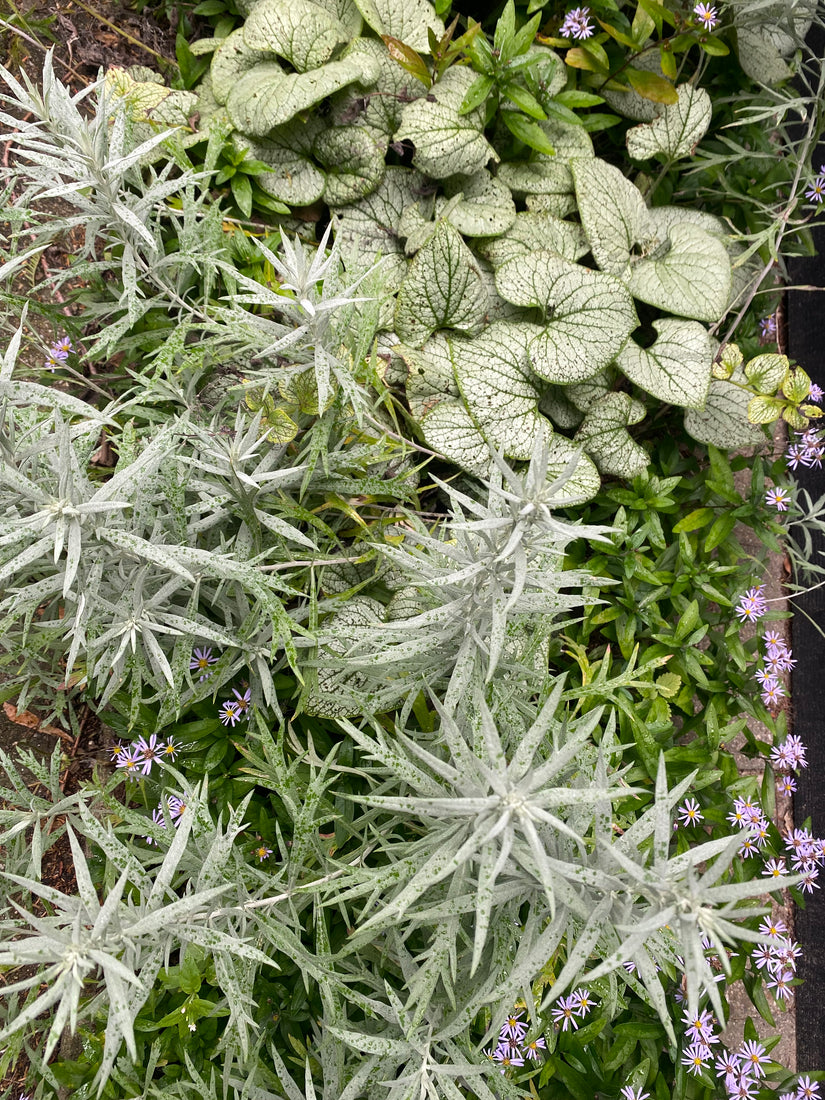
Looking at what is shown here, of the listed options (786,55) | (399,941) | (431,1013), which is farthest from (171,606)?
(786,55)

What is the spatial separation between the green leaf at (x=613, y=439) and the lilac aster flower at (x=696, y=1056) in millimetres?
1164

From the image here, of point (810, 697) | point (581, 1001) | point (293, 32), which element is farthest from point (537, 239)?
point (581, 1001)

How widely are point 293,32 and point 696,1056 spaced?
2.34 m

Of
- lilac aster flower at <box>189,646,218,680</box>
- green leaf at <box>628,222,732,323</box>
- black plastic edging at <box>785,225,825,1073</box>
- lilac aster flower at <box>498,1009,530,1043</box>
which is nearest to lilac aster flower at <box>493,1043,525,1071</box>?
lilac aster flower at <box>498,1009,530,1043</box>

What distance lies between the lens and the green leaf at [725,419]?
5.68ft

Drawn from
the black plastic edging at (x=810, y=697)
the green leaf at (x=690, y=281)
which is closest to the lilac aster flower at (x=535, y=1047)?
the black plastic edging at (x=810, y=697)

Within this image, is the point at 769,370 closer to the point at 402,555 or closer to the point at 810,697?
the point at 810,697

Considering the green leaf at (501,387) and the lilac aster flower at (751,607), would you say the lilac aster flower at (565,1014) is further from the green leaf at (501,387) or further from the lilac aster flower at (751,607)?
the green leaf at (501,387)

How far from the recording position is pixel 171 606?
3.98 feet

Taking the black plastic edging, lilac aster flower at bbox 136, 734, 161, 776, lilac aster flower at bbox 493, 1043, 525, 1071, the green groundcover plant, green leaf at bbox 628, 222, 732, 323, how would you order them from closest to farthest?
the green groundcover plant
lilac aster flower at bbox 493, 1043, 525, 1071
lilac aster flower at bbox 136, 734, 161, 776
green leaf at bbox 628, 222, 732, 323
the black plastic edging

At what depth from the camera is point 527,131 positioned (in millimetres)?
1727

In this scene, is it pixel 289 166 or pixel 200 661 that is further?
pixel 289 166

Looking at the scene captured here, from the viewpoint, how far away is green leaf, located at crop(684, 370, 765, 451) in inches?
68.1

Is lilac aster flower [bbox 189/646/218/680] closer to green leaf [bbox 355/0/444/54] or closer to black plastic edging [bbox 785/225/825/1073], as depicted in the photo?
black plastic edging [bbox 785/225/825/1073]
